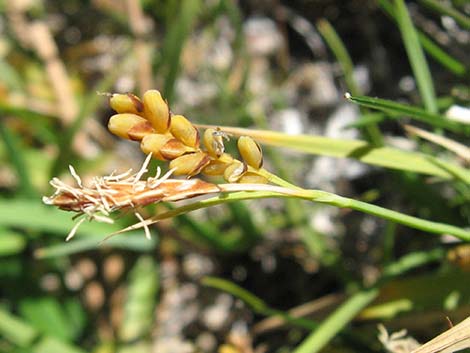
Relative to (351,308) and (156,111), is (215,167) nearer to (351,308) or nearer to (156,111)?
(156,111)

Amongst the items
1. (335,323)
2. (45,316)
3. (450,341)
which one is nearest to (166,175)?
(450,341)

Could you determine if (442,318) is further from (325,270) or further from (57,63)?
(57,63)

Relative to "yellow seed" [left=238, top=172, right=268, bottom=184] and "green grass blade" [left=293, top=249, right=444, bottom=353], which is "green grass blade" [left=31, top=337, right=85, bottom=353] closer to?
"green grass blade" [left=293, top=249, right=444, bottom=353]


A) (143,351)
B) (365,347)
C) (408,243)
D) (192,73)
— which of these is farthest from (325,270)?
(192,73)

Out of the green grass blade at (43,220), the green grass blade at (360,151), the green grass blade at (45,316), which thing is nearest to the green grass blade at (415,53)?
the green grass blade at (360,151)

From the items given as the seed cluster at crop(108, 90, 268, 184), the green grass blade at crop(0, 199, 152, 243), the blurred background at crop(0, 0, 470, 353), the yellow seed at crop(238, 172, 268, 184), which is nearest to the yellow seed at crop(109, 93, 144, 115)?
the seed cluster at crop(108, 90, 268, 184)

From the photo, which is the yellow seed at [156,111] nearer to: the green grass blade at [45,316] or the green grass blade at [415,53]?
→ the green grass blade at [415,53]

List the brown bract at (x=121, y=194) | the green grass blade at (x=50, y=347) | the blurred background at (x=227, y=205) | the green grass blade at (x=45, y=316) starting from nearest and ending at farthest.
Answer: the brown bract at (x=121, y=194), the blurred background at (x=227, y=205), the green grass blade at (x=50, y=347), the green grass blade at (x=45, y=316)
